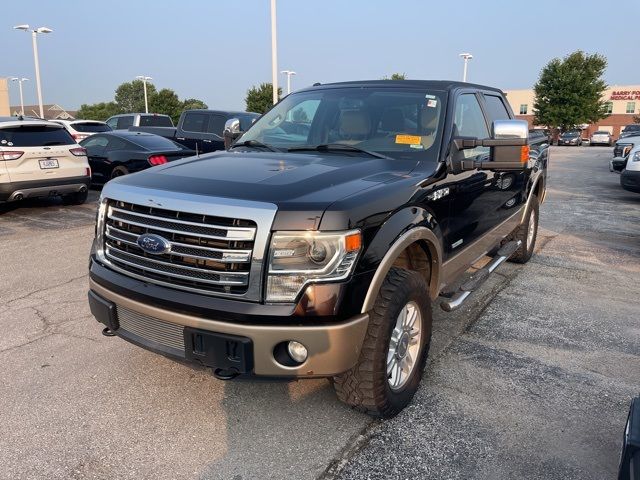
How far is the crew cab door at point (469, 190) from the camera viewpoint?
3.72 metres

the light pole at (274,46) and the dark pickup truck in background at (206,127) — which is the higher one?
the light pole at (274,46)

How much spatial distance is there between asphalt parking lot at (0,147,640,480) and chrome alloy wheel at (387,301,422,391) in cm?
22

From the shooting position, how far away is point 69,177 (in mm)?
9477

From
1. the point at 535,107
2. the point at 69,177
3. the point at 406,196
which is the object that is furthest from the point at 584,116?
the point at 406,196

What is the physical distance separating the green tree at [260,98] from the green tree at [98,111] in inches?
1852

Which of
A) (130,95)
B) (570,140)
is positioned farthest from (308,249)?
(130,95)

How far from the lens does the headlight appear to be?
251 centimetres

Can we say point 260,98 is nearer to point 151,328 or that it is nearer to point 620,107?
point 151,328

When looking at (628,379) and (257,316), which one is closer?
(257,316)

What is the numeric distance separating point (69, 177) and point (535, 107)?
166ft

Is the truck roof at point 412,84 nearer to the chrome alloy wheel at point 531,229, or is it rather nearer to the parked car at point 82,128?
the chrome alloy wheel at point 531,229

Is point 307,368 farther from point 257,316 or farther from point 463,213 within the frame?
point 463,213

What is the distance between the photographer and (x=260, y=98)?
39.7 meters

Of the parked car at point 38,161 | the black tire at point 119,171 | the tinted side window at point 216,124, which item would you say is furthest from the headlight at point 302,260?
the tinted side window at point 216,124
